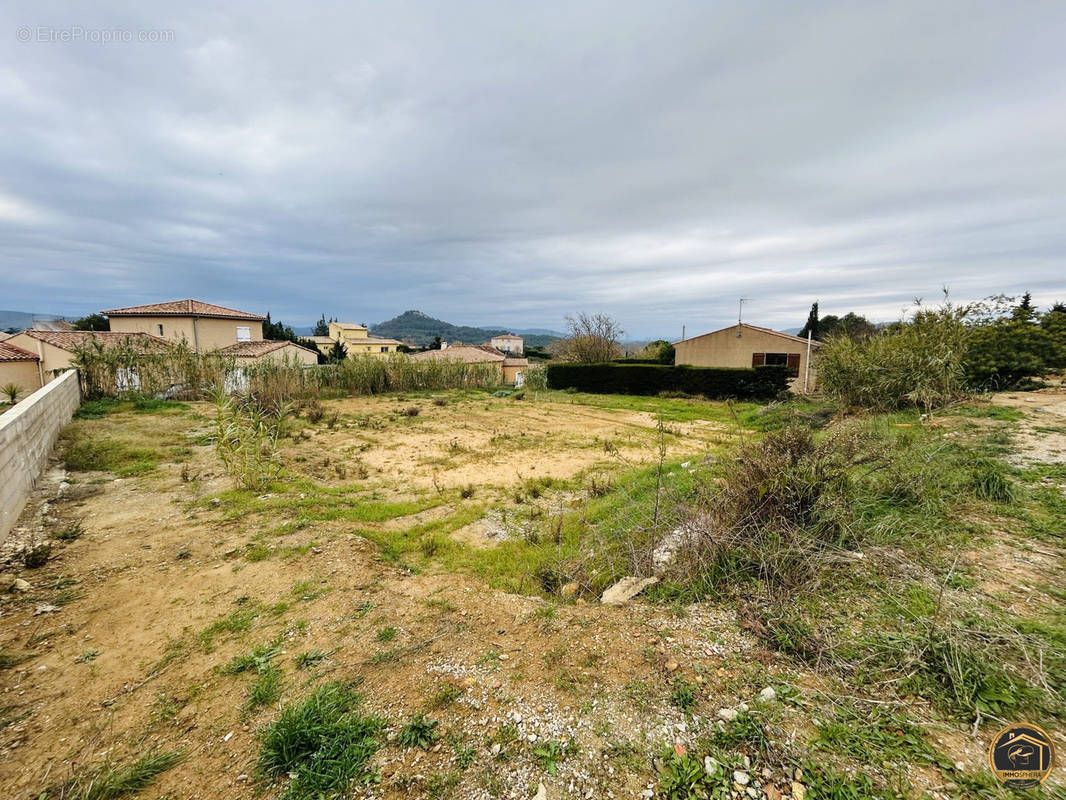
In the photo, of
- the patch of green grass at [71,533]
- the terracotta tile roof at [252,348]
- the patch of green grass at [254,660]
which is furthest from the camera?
the terracotta tile roof at [252,348]

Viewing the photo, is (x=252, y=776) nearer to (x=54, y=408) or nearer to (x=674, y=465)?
(x=674, y=465)

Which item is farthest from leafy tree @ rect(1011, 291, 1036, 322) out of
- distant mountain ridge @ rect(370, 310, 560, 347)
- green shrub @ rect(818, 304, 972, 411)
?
distant mountain ridge @ rect(370, 310, 560, 347)

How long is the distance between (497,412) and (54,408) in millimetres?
10908

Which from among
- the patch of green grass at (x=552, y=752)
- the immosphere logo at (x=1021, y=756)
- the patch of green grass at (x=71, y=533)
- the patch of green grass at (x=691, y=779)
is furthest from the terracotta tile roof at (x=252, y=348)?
the immosphere logo at (x=1021, y=756)

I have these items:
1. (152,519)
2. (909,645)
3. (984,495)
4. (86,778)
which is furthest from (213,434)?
(984,495)

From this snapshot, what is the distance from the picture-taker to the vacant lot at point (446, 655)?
1.71m

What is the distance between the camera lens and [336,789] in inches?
65.7

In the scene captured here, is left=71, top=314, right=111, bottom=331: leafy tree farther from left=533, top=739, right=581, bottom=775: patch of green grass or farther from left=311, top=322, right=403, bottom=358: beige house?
left=533, top=739, right=581, bottom=775: patch of green grass

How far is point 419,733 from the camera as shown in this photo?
1913 mm

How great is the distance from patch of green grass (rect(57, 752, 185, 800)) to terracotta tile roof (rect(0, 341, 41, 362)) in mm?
31312

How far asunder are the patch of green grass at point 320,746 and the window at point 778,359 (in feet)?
68.0

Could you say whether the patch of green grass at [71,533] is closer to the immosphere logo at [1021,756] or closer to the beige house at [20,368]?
the immosphere logo at [1021,756]

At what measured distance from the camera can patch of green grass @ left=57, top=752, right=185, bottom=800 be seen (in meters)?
1.68

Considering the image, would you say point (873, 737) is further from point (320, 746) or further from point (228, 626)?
point (228, 626)
